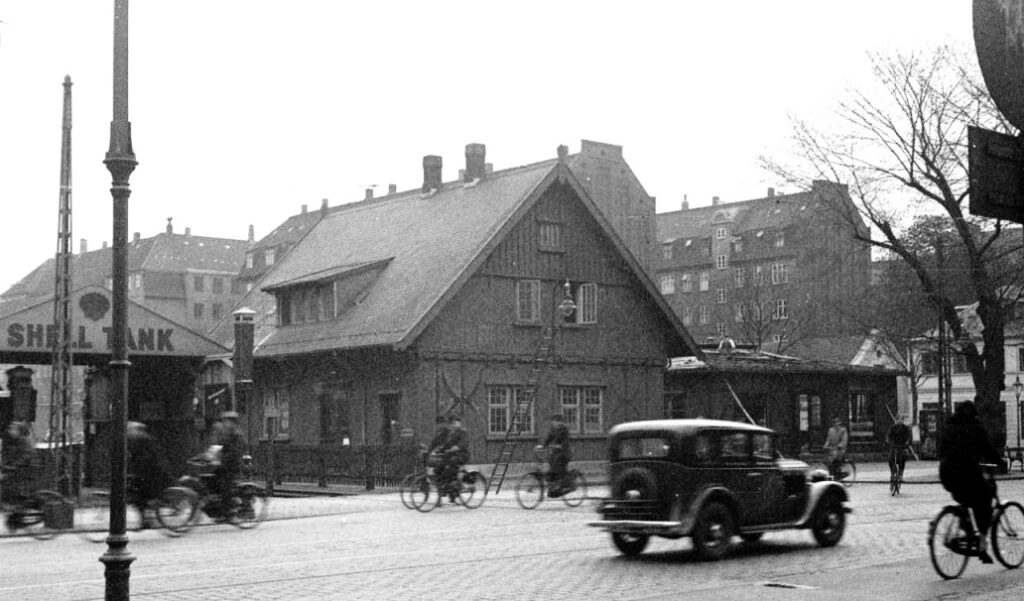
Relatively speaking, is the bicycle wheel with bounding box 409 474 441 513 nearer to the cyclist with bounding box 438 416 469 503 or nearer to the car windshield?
the cyclist with bounding box 438 416 469 503

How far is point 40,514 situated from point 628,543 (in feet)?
34.0

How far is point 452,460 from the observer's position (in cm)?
2616

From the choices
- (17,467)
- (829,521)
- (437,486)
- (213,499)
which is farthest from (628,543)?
(17,467)

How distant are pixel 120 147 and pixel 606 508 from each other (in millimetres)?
8581

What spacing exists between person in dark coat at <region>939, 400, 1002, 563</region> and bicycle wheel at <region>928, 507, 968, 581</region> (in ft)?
0.63

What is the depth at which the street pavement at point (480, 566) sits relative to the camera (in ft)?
41.2

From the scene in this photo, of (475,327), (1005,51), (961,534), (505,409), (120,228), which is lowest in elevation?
(961,534)

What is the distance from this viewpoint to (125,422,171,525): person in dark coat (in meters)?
20.1

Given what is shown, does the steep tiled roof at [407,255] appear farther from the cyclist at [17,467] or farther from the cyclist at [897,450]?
the cyclist at [17,467]

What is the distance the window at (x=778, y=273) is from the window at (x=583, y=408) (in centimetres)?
6355

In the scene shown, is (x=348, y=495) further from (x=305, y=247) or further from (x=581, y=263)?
(x=305, y=247)

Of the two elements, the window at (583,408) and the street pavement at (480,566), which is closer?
the street pavement at (480,566)

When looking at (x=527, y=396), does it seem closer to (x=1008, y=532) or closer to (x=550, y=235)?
(x=550, y=235)

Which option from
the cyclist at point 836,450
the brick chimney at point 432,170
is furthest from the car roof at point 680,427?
the brick chimney at point 432,170
